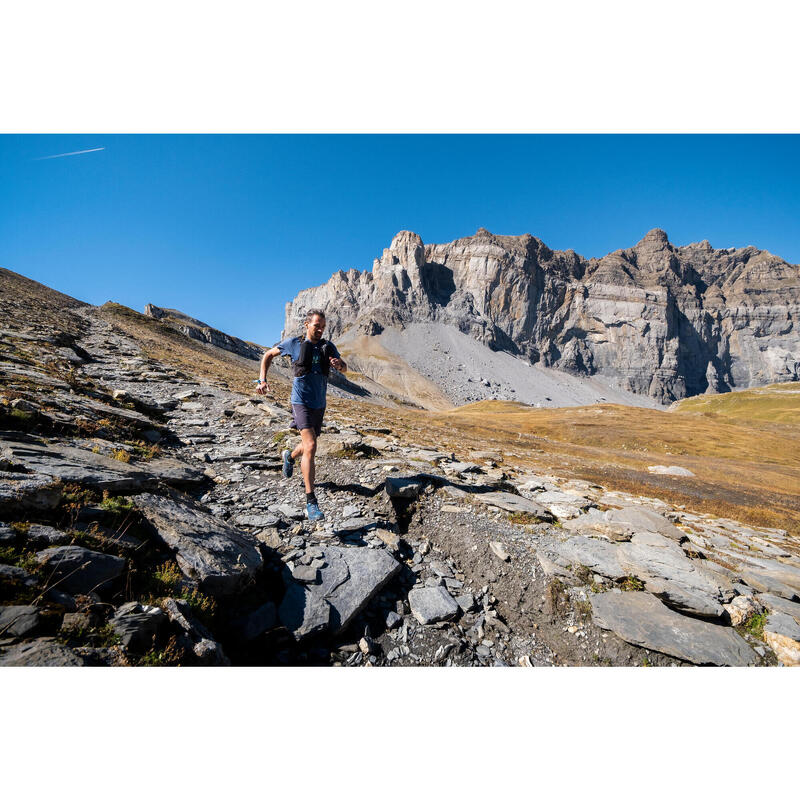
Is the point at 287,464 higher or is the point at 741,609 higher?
the point at 287,464

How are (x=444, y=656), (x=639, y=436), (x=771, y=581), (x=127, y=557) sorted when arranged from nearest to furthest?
(x=127, y=557) → (x=444, y=656) → (x=771, y=581) → (x=639, y=436)

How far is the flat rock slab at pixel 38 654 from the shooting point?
2443mm

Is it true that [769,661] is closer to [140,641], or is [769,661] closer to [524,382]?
[140,641]

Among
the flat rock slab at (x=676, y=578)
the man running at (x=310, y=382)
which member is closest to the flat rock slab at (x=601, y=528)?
the flat rock slab at (x=676, y=578)

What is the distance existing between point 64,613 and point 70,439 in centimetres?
500

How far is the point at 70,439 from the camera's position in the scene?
6.30m

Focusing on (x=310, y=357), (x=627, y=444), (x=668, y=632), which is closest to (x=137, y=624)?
(x=310, y=357)

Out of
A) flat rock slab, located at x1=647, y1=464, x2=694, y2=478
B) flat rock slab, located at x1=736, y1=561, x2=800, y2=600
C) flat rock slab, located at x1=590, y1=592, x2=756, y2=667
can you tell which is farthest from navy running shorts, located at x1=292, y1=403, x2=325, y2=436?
flat rock slab, located at x1=647, y1=464, x2=694, y2=478

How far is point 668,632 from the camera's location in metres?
4.47

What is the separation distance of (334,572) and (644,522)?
23.5 feet

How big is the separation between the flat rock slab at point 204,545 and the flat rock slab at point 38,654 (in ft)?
4.57

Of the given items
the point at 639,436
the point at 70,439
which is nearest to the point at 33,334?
the point at 70,439

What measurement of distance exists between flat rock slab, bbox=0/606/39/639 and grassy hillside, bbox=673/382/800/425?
377ft

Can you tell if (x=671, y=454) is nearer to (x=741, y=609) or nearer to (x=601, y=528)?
(x=601, y=528)
